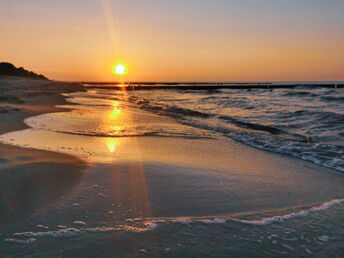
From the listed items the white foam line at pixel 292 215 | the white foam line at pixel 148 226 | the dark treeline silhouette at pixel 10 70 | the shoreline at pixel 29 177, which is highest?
the dark treeline silhouette at pixel 10 70

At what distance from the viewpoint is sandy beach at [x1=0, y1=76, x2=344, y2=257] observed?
2.13 meters

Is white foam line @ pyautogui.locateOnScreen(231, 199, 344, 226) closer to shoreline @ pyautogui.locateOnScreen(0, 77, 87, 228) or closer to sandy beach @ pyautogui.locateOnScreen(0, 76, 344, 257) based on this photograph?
sandy beach @ pyautogui.locateOnScreen(0, 76, 344, 257)

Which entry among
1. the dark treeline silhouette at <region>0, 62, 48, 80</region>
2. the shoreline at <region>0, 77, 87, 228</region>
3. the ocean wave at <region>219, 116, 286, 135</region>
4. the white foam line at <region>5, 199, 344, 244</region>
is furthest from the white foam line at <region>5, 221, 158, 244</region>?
the dark treeline silhouette at <region>0, 62, 48, 80</region>

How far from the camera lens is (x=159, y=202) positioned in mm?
2900

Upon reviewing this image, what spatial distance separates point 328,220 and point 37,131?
6.38m

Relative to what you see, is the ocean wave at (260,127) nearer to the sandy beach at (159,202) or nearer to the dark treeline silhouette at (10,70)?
the sandy beach at (159,202)

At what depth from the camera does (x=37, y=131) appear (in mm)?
6492

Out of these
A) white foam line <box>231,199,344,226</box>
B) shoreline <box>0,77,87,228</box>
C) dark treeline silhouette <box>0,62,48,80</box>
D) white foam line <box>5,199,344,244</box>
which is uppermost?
dark treeline silhouette <box>0,62,48,80</box>

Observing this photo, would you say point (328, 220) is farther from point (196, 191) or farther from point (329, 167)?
point (329, 167)

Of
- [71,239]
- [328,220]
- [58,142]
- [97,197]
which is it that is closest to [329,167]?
[328,220]

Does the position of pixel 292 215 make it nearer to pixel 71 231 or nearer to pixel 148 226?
pixel 148 226

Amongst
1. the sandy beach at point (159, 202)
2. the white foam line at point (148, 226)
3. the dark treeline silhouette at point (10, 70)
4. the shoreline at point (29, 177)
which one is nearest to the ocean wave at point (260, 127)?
the sandy beach at point (159, 202)

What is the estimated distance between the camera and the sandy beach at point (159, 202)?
83.8 inches

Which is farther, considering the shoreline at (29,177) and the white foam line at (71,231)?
the shoreline at (29,177)
